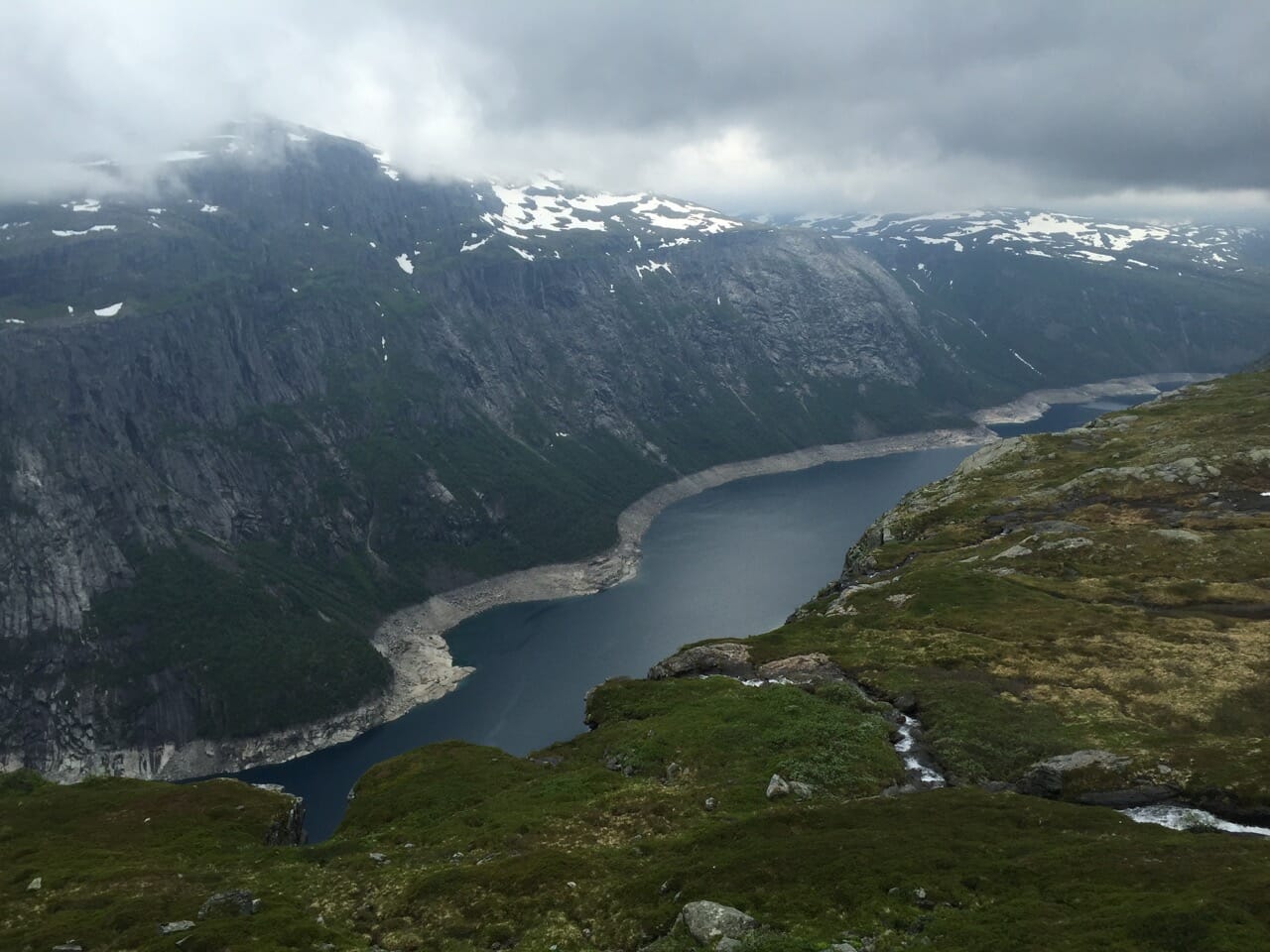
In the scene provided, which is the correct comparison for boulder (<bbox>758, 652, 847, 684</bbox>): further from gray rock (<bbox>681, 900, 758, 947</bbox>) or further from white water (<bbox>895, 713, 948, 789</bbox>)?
gray rock (<bbox>681, 900, 758, 947</bbox>)

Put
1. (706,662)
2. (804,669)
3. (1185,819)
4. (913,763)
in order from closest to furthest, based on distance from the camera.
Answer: (1185,819) → (913,763) → (804,669) → (706,662)

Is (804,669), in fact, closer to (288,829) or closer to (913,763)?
(913,763)

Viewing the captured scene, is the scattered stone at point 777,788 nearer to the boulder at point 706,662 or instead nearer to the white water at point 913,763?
the white water at point 913,763

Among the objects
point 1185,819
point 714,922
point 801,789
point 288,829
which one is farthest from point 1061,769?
point 288,829

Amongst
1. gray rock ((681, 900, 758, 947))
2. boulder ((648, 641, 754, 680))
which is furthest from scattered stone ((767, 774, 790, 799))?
boulder ((648, 641, 754, 680))

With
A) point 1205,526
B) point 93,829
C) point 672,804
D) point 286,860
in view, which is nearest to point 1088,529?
point 1205,526
